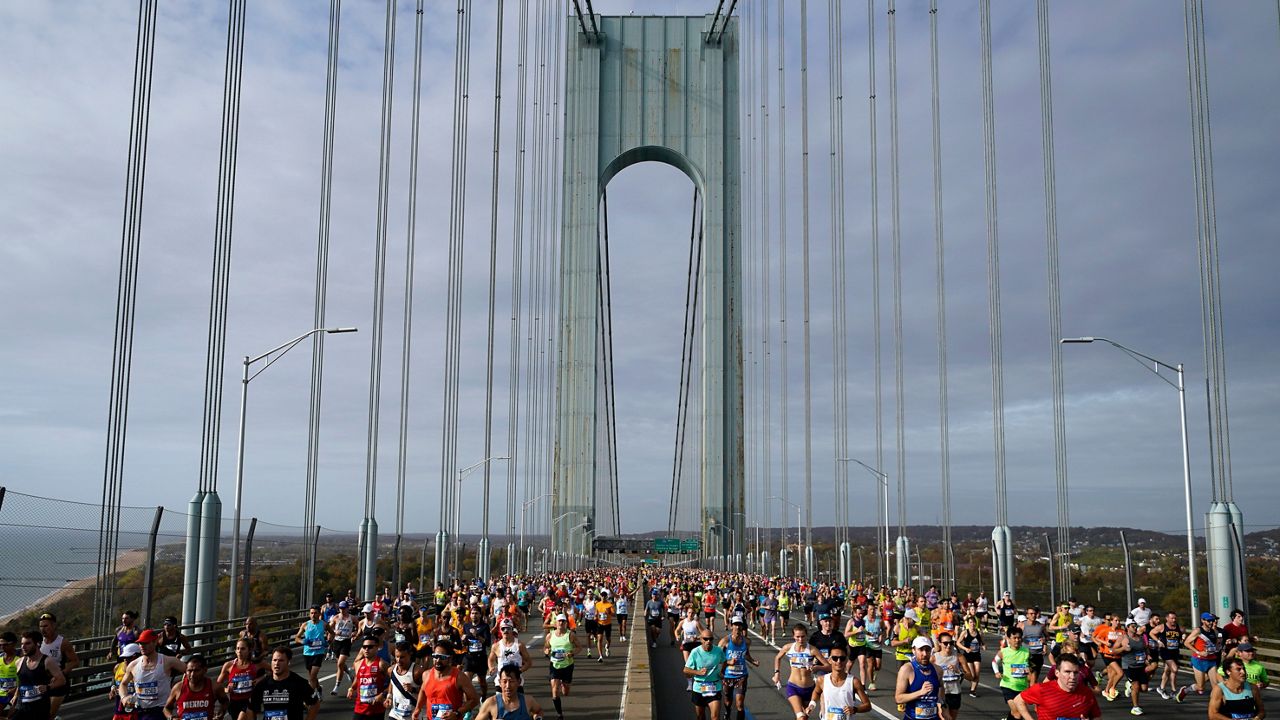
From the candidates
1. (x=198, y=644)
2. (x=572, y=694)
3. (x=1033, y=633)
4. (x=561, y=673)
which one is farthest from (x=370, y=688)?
(x=1033, y=633)

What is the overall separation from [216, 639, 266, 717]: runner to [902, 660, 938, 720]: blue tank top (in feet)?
19.9

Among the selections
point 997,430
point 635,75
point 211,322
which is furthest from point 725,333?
point 211,322

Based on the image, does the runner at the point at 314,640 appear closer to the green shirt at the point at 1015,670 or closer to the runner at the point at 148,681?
the runner at the point at 148,681

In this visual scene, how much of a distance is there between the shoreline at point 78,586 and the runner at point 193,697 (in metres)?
5.38

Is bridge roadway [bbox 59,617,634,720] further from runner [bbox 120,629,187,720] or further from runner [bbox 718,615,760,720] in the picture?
runner [bbox 120,629,187,720]

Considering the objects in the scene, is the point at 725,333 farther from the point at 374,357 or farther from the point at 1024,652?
the point at 1024,652

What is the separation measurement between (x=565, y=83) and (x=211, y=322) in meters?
69.5

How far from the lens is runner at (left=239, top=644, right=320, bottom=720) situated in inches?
400

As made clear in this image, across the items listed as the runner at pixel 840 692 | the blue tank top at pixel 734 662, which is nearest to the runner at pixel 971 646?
the blue tank top at pixel 734 662

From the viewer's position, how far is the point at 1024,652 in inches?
556

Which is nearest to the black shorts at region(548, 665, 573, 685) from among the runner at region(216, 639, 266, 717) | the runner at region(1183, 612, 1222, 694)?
the runner at region(216, 639, 266, 717)

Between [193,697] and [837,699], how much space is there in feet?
18.8

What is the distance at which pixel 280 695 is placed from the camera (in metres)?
10.2

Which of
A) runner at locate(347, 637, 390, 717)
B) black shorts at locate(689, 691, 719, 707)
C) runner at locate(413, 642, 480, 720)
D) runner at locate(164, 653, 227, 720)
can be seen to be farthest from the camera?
black shorts at locate(689, 691, 719, 707)
